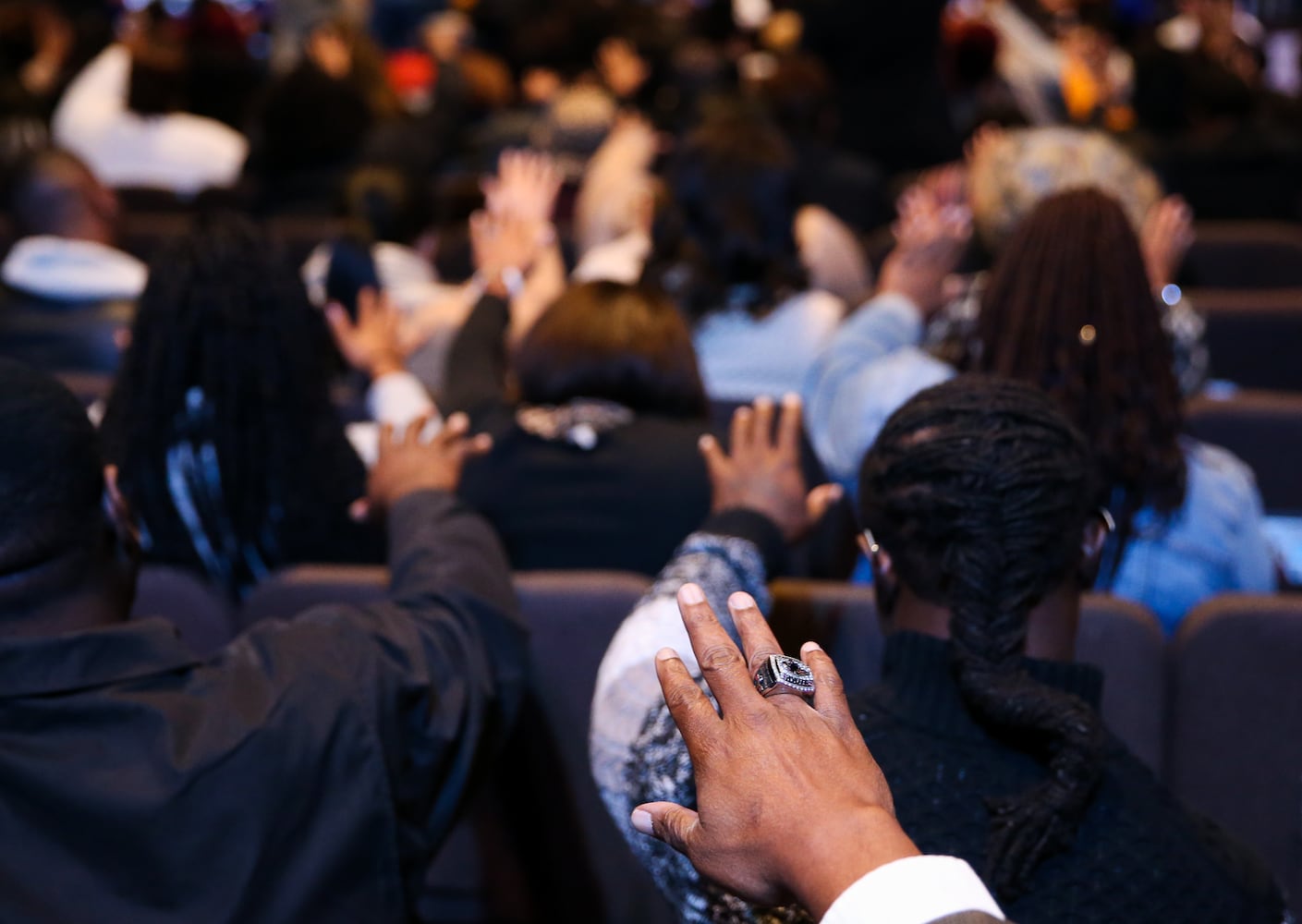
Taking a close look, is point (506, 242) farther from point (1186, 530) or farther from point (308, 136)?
point (308, 136)

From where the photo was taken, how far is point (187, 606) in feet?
6.14

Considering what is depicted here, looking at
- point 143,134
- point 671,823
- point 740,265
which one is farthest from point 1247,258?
point 143,134

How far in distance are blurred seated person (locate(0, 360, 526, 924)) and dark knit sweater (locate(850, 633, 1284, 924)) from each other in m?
0.47

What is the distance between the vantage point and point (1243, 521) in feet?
6.44

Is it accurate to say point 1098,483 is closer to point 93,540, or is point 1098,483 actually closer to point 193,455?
point 93,540

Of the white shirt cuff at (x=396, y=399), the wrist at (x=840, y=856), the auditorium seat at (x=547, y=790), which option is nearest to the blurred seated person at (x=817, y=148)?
the white shirt cuff at (x=396, y=399)

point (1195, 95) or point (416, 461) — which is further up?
point (1195, 95)

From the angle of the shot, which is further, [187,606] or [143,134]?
[143,134]

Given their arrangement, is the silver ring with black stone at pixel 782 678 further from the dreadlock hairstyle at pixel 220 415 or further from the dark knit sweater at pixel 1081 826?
the dreadlock hairstyle at pixel 220 415

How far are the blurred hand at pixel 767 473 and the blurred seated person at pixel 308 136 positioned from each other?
334 cm

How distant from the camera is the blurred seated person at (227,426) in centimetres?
204

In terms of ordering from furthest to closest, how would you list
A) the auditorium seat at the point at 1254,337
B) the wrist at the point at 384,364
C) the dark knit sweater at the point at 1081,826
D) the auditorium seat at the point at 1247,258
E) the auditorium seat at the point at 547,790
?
the auditorium seat at the point at 1247,258 → the auditorium seat at the point at 1254,337 → the wrist at the point at 384,364 → the auditorium seat at the point at 547,790 → the dark knit sweater at the point at 1081,826

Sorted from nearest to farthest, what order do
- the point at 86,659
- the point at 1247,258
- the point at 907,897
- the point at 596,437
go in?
the point at 907,897
the point at 86,659
the point at 596,437
the point at 1247,258

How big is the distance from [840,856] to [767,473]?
768 millimetres
